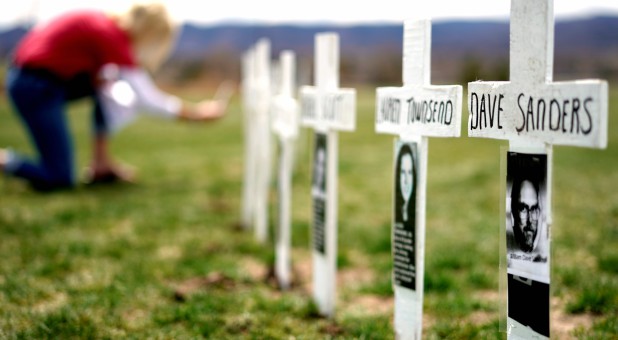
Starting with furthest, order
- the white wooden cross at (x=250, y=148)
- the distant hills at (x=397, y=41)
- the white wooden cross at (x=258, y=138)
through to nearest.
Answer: the distant hills at (x=397, y=41) < the white wooden cross at (x=250, y=148) < the white wooden cross at (x=258, y=138)

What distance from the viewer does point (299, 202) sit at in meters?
7.32

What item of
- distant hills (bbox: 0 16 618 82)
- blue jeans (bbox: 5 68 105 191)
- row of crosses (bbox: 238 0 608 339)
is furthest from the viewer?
→ distant hills (bbox: 0 16 618 82)

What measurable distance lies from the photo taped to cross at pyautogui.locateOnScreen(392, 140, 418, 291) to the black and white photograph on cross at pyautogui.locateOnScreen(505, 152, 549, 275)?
0.52 meters

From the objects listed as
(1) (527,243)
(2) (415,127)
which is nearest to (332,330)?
(2) (415,127)

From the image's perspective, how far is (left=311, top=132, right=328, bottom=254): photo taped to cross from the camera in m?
3.62

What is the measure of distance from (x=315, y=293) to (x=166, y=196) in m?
4.13

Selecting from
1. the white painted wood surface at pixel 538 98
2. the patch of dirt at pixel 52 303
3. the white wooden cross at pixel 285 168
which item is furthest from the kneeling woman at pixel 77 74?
the white painted wood surface at pixel 538 98

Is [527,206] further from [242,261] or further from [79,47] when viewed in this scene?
[79,47]

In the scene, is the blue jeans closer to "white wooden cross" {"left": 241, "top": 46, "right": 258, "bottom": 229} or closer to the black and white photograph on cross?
"white wooden cross" {"left": 241, "top": 46, "right": 258, "bottom": 229}

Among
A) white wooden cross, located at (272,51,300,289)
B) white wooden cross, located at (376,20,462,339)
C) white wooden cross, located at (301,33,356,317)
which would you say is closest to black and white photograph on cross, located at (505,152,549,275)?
white wooden cross, located at (376,20,462,339)

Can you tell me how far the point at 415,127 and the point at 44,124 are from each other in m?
5.76

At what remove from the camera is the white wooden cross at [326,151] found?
3484 millimetres

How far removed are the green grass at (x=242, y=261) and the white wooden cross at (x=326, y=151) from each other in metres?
0.24

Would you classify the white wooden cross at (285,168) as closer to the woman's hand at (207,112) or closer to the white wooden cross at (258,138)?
the white wooden cross at (258,138)
